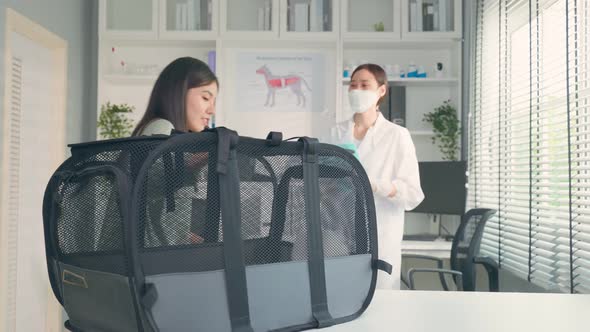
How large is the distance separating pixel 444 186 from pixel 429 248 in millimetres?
461

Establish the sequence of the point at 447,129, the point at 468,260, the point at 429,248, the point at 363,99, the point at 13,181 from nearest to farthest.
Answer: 1. the point at 363,99
2. the point at 468,260
3. the point at 13,181
4. the point at 429,248
5. the point at 447,129

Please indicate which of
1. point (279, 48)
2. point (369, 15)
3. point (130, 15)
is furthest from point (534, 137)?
point (130, 15)

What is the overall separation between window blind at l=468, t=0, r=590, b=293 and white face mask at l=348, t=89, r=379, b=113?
0.76 metres

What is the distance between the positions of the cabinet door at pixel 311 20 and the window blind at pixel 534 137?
0.89 meters

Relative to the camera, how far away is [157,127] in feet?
4.75

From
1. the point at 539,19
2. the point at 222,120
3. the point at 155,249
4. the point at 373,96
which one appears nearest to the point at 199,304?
the point at 155,249

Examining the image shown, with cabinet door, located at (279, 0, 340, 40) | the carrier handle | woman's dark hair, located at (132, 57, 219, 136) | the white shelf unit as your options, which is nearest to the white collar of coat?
woman's dark hair, located at (132, 57, 219, 136)

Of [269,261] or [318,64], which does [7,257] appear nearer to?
[318,64]

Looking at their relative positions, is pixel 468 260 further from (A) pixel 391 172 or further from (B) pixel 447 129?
(B) pixel 447 129

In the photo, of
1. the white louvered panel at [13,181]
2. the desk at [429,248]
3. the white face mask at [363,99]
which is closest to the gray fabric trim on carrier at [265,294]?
the white face mask at [363,99]

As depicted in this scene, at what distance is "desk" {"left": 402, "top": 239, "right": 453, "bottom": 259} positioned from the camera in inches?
125

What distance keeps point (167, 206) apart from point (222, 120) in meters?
2.92

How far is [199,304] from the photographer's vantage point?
2.63 feet

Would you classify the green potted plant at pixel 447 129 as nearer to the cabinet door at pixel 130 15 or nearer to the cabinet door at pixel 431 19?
the cabinet door at pixel 431 19
